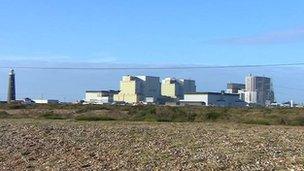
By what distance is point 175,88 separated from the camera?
161000 mm

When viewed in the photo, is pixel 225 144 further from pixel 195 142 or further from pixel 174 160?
pixel 174 160

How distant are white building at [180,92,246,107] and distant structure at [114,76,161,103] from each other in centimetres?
841

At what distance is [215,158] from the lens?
1880cm

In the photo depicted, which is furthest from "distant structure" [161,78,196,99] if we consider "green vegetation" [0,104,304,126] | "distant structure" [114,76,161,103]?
"green vegetation" [0,104,304,126]

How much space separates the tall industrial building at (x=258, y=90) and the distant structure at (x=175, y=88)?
15.7 metres

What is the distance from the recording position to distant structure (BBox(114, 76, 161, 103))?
152500mm

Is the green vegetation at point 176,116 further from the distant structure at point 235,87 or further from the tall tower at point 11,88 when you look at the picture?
the distant structure at point 235,87

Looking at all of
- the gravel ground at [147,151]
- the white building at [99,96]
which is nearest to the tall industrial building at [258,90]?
the white building at [99,96]

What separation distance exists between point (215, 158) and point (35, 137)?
11.9 metres

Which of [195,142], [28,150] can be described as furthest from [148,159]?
[28,150]

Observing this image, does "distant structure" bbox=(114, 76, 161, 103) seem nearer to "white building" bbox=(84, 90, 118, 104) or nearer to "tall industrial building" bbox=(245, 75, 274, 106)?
"white building" bbox=(84, 90, 118, 104)

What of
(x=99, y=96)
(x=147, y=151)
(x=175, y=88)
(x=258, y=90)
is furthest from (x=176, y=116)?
(x=258, y=90)

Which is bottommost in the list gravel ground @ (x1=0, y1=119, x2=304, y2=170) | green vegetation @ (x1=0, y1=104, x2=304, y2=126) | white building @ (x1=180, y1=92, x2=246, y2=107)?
white building @ (x1=180, y1=92, x2=246, y2=107)

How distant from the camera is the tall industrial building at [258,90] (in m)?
166
